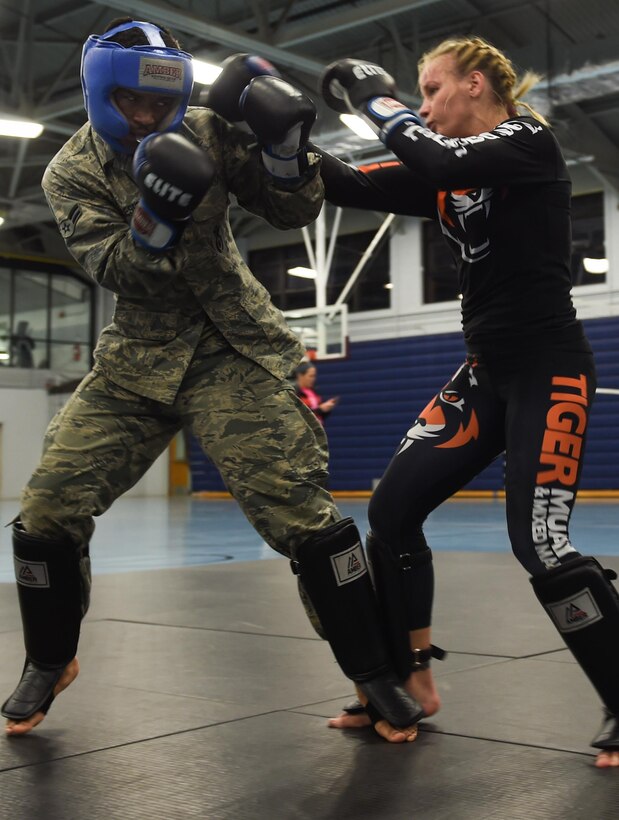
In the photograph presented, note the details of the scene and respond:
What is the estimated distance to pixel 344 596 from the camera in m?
1.97

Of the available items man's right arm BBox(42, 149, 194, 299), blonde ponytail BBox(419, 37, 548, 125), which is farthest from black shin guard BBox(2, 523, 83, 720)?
blonde ponytail BBox(419, 37, 548, 125)

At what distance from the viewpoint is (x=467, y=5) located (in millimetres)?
10578

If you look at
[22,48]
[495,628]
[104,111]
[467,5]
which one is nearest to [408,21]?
[467,5]

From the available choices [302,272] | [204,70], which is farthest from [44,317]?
[204,70]

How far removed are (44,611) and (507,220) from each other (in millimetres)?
1214

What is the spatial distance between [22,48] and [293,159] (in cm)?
897

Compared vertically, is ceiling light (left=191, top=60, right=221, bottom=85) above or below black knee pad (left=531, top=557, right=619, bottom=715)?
above

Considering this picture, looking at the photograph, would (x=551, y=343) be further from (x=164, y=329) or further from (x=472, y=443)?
(x=164, y=329)

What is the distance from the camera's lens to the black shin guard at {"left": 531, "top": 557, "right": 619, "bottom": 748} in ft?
5.94

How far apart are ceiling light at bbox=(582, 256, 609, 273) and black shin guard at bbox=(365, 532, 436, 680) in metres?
12.1

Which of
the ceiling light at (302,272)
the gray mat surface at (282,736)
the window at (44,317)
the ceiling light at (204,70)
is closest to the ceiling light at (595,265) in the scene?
the ceiling light at (302,272)

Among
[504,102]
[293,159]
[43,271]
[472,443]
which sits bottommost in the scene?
[472,443]

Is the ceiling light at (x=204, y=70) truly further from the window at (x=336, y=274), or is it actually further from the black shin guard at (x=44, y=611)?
the window at (x=336, y=274)

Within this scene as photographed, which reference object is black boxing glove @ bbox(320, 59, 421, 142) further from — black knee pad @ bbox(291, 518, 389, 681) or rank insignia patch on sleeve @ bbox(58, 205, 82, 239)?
black knee pad @ bbox(291, 518, 389, 681)
